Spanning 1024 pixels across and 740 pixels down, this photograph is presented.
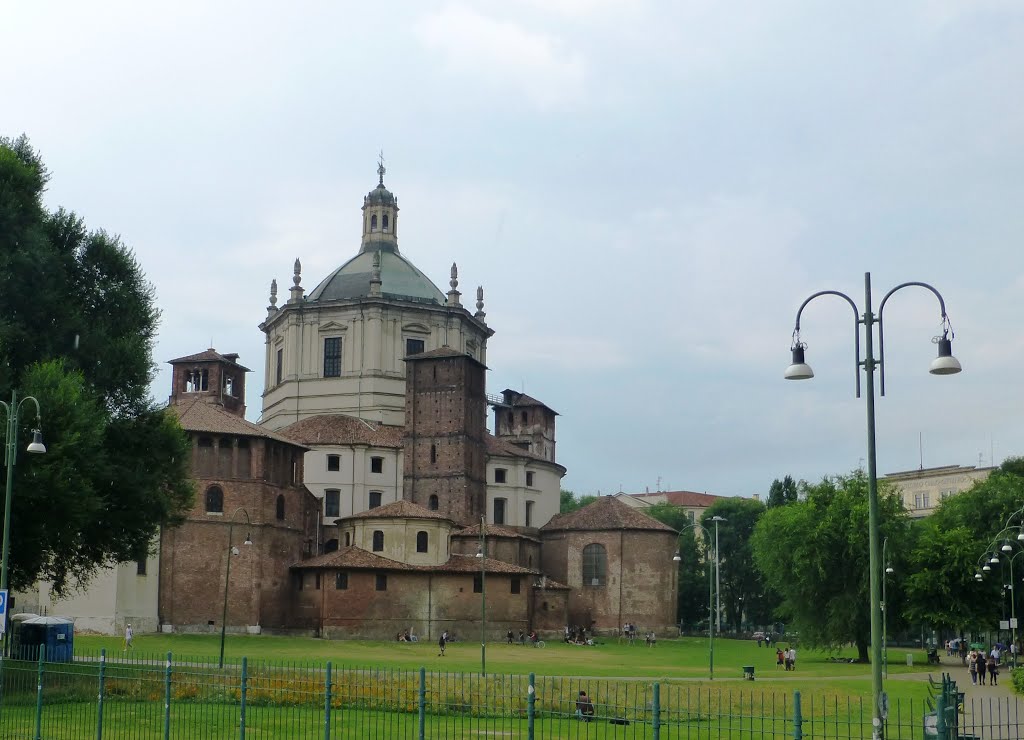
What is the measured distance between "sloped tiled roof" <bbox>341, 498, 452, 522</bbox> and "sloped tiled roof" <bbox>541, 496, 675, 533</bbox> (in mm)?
14361

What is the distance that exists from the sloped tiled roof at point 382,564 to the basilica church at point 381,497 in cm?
13

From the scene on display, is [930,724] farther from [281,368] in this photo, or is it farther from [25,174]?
[281,368]

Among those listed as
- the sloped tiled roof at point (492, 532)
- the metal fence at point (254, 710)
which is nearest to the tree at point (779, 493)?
the sloped tiled roof at point (492, 532)

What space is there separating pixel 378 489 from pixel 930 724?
70.5 m

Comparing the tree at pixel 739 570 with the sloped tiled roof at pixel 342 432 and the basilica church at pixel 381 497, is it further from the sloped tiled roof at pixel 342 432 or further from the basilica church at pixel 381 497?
the sloped tiled roof at pixel 342 432

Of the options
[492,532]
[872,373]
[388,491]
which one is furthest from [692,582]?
[872,373]

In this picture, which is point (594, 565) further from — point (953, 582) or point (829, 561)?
point (953, 582)

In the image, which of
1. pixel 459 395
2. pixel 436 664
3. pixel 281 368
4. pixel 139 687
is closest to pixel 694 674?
pixel 436 664

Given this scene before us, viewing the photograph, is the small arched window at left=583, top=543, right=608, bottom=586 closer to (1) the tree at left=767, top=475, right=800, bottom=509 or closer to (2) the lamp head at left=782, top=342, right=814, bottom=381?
(1) the tree at left=767, top=475, right=800, bottom=509

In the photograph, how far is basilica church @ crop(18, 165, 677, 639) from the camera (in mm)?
71438

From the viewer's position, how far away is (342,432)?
85.8m

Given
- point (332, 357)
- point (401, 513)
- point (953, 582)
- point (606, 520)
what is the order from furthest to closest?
point (332, 357) → point (606, 520) → point (401, 513) → point (953, 582)

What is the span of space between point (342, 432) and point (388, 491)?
5.07 metres

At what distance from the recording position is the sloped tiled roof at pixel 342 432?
8494cm
